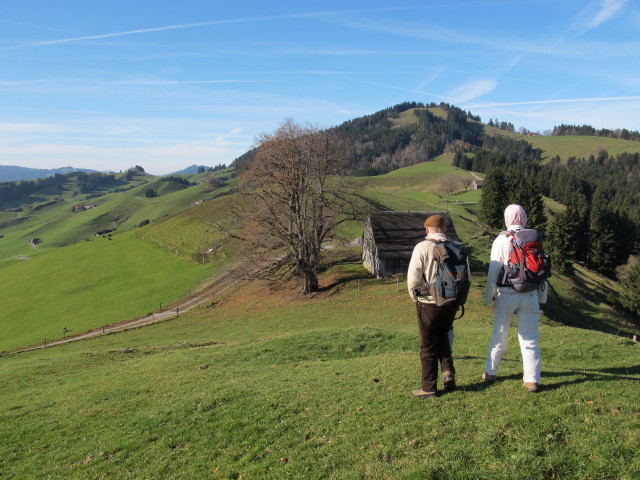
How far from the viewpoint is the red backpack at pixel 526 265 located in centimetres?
746

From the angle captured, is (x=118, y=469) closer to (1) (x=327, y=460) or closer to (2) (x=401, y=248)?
(1) (x=327, y=460)

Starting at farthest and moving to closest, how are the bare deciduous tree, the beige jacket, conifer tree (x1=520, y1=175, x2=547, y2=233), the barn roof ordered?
conifer tree (x1=520, y1=175, x2=547, y2=233) → the barn roof → the bare deciduous tree → the beige jacket

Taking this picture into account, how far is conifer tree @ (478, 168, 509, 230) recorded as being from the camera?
7962 centimetres

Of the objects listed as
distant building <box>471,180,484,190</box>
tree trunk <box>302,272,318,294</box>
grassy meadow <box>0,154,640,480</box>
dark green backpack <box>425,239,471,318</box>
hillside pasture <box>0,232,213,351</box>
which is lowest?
hillside pasture <box>0,232,213,351</box>

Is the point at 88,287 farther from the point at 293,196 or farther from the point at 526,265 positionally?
the point at 526,265

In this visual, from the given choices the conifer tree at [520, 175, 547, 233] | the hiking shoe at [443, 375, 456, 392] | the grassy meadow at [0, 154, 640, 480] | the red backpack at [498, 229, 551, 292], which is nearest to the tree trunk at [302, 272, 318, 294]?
the grassy meadow at [0, 154, 640, 480]

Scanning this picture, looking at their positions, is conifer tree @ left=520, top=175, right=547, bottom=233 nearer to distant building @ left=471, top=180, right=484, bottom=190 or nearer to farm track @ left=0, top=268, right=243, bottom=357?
farm track @ left=0, top=268, right=243, bottom=357

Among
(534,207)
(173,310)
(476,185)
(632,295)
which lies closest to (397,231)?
(173,310)

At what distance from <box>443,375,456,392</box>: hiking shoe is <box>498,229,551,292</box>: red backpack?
2249 mm

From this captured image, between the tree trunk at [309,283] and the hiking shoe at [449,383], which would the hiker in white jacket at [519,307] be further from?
the tree trunk at [309,283]

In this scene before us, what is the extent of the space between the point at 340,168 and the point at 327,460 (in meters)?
41.3

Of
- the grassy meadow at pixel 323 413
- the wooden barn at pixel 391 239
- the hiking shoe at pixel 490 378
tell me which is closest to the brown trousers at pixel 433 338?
the grassy meadow at pixel 323 413

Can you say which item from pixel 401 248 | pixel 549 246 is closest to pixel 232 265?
pixel 401 248

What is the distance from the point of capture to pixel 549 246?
6462 centimetres
